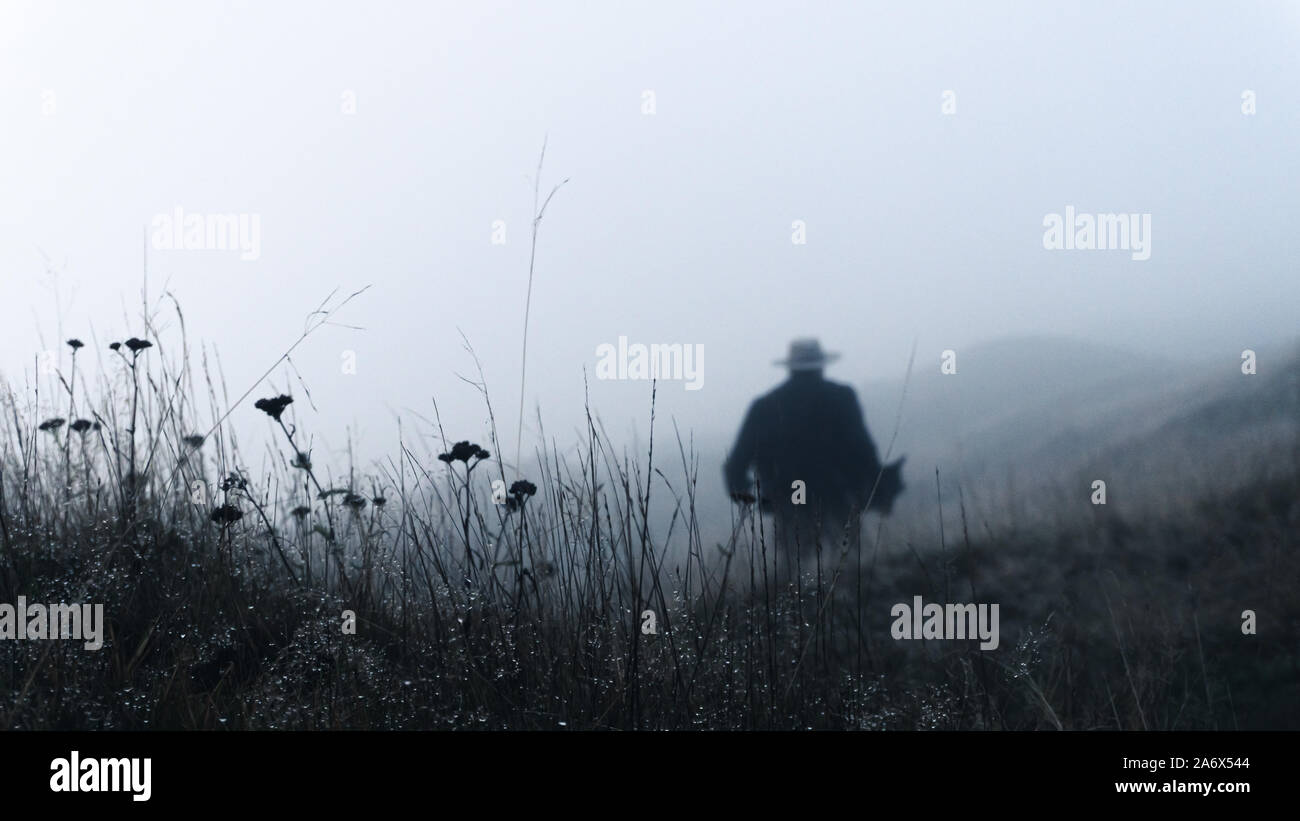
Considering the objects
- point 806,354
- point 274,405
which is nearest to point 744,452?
point 806,354

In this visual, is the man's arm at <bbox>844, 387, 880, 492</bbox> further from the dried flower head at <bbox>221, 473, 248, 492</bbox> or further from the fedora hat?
the dried flower head at <bbox>221, 473, 248, 492</bbox>

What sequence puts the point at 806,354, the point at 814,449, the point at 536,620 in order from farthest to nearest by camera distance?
the point at 814,449 → the point at 806,354 → the point at 536,620

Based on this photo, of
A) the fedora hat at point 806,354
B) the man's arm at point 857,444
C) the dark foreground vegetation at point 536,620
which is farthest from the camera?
the man's arm at point 857,444

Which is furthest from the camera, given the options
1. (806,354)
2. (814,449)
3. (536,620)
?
(814,449)

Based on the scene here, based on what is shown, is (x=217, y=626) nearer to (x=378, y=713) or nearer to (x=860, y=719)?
(x=378, y=713)

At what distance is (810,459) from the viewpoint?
3.22 metres

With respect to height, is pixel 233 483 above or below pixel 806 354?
below

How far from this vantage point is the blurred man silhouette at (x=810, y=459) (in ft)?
7.64

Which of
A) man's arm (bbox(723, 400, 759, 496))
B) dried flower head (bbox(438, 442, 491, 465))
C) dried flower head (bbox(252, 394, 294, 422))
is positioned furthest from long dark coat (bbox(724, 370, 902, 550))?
dried flower head (bbox(252, 394, 294, 422))

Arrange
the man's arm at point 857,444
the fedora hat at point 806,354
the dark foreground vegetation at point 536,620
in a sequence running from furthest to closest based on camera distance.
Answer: the man's arm at point 857,444, the fedora hat at point 806,354, the dark foreground vegetation at point 536,620

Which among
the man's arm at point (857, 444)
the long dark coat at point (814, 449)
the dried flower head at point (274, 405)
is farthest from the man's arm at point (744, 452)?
the dried flower head at point (274, 405)

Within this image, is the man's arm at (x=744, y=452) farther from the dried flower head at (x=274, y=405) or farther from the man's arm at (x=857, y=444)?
the dried flower head at (x=274, y=405)

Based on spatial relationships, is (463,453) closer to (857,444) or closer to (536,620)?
(536,620)
